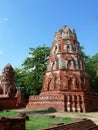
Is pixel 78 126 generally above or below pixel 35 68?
below

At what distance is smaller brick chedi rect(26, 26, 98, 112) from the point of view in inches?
798

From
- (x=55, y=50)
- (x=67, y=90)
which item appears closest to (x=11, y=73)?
(x=55, y=50)

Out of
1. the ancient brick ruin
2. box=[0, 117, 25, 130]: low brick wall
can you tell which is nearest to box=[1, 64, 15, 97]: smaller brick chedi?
the ancient brick ruin

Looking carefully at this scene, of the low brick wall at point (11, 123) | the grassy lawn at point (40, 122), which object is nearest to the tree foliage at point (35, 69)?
the grassy lawn at point (40, 122)

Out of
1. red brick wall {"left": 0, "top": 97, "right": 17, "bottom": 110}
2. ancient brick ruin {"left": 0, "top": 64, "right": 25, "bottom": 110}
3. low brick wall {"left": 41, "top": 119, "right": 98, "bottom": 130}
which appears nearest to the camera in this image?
low brick wall {"left": 41, "top": 119, "right": 98, "bottom": 130}

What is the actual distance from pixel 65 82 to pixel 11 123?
15.2m

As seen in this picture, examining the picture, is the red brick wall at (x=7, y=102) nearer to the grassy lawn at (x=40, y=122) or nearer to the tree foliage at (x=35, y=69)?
the tree foliage at (x=35, y=69)

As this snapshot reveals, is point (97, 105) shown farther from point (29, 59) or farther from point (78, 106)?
point (29, 59)

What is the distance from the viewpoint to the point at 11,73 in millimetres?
31594

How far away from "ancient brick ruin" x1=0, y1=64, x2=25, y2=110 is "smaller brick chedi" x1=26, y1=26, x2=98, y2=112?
158 inches

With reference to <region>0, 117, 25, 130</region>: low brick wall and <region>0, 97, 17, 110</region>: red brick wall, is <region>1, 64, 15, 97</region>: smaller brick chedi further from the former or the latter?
<region>0, 117, 25, 130</region>: low brick wall

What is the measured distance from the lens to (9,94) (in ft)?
88.7

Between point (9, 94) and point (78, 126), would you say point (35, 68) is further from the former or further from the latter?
point (78, 126)

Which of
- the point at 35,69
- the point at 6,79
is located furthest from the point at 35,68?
the point at 6,79
